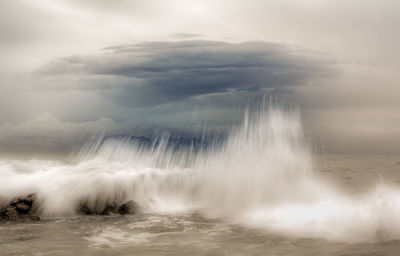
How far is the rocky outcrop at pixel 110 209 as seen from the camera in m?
15.9

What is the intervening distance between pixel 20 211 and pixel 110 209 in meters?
3.51

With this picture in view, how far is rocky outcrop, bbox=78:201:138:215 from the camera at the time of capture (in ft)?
52.2

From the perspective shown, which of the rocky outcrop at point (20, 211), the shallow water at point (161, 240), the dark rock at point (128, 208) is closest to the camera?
the shallow water at point (161, 240)

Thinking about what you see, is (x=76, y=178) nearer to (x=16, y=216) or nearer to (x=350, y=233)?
(x=16, y=216)

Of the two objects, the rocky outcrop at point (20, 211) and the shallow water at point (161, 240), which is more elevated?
the rocky outcrop at point (20, 211)

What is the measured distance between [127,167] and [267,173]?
27.6 ft

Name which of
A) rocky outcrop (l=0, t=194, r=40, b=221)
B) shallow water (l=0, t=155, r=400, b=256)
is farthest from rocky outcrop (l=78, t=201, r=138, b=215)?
rocky outcrop (l=0, t=194, r=40, b=221)

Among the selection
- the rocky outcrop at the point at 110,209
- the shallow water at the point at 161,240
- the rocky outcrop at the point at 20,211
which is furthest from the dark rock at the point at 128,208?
the rocky outcrop at the point at 20,211

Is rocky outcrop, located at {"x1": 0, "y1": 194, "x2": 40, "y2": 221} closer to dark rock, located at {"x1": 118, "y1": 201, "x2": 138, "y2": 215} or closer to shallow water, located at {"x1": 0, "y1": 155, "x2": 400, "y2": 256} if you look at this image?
shallow water, located at {"x1": 0, "y1": 155, "x2": 400, "y2": 256}

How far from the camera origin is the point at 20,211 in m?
14.7

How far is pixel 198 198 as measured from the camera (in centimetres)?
1873

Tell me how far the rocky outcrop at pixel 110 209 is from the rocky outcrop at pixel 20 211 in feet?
6.82

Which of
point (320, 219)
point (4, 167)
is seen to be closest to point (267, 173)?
point (320, 219)

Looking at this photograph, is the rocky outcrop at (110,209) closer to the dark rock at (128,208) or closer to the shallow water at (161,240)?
the dark rock at (128,208)
